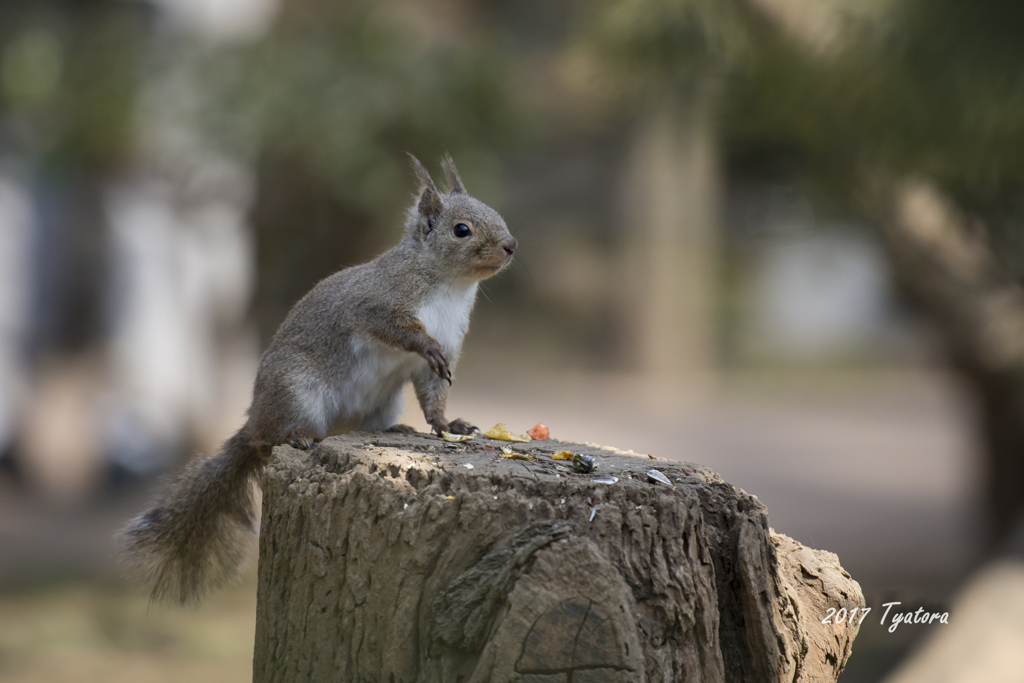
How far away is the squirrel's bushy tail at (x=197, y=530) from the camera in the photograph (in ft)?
6.44

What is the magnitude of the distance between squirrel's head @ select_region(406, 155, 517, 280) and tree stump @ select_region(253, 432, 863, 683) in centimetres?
62

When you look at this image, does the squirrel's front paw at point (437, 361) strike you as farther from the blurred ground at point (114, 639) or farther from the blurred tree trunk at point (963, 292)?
the blurred ground at point (114, 639)

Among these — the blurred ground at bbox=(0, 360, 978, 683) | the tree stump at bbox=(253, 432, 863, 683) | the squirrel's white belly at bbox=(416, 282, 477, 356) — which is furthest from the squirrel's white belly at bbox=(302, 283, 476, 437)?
the blurred ground at bbox=(0, 360, 978, 683)

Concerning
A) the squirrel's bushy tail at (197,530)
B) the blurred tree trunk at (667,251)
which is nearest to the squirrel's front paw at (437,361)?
the squirrel's bushy tail at (197,530)

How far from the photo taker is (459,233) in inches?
83.3

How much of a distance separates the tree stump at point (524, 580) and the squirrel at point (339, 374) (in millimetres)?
443

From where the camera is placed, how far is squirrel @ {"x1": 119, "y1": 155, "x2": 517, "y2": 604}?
1.98 m

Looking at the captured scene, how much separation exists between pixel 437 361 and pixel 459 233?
12.0 inches

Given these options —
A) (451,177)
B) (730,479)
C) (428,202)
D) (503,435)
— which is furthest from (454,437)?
(730,479)

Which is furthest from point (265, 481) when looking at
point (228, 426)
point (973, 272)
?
point (228, 426)

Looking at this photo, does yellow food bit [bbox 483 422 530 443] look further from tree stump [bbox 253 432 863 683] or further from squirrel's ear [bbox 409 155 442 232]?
squirrel's ear [bbox 409 155 442 232]

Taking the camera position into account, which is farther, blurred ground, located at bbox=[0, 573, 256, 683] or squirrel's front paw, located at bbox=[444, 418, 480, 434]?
blurred ground, located at bbox=[0, 573, 256, 683]

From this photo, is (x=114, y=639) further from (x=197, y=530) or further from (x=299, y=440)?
(x=299, y=440)

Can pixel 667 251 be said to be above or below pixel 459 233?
above
